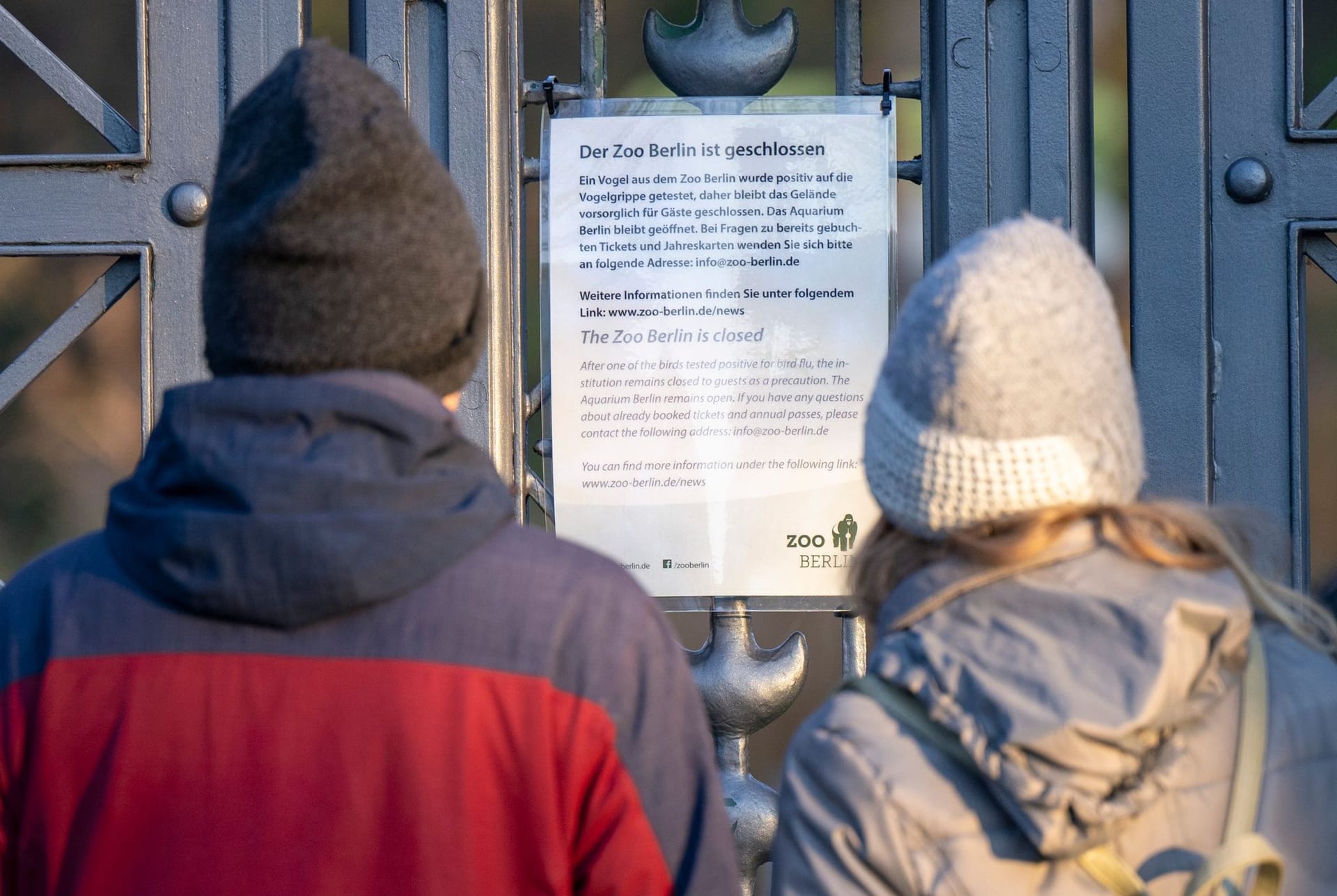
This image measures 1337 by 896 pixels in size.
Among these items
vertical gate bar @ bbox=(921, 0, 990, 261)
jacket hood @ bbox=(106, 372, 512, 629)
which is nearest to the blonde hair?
jacket hood @ bbox=(106, 372, 512, 629)

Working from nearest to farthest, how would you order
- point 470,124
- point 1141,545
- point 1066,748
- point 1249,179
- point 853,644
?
point 1066,748, point 1141,545, point 1249,179, point 470,124, point 853,644

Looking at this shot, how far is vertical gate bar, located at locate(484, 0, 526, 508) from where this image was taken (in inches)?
94.2

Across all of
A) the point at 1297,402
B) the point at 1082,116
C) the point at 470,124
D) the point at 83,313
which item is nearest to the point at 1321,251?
the point at 1297,402

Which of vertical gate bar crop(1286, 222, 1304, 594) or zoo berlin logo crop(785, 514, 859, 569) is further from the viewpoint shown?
zoo berlin logo crop(785, 514, 859, 569)

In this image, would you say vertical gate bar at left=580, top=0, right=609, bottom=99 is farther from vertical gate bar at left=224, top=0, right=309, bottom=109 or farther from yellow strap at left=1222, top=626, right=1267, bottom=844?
yellow strap at left=1222, top=626, right=1267, bottom=844

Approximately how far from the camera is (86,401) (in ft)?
9.77

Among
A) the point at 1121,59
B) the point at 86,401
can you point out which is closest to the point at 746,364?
the point at 1121,59

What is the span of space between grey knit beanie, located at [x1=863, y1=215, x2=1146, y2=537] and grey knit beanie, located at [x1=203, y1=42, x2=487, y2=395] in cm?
41

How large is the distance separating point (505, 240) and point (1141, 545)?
148cm

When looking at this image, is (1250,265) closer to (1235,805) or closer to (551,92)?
(551,92)

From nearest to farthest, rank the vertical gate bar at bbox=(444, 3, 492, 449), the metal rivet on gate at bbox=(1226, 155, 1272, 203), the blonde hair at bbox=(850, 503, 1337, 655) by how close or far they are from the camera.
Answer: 1. the blonde hair at bbox=(850, 503, 1337, 655)
2. the metal rivet on gate at bbox=(1226, 155, 1272, 203)
3. the vertical gate bar at bbox=(444, 3, 492, 449)

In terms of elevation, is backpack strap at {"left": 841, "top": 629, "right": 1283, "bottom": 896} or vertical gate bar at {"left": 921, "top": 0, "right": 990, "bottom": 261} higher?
vertical gate bar at {"left": 921, "top": 0, "right": 990, "bottom": 261}

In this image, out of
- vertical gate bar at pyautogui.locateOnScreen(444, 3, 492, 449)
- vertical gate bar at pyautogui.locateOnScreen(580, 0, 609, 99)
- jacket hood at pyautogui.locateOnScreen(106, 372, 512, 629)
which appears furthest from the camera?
vertical gate bar at pyautogui.locateOnScreen(580, 0, 609, 99)

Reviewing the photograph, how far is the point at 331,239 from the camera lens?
1137 millimetres
